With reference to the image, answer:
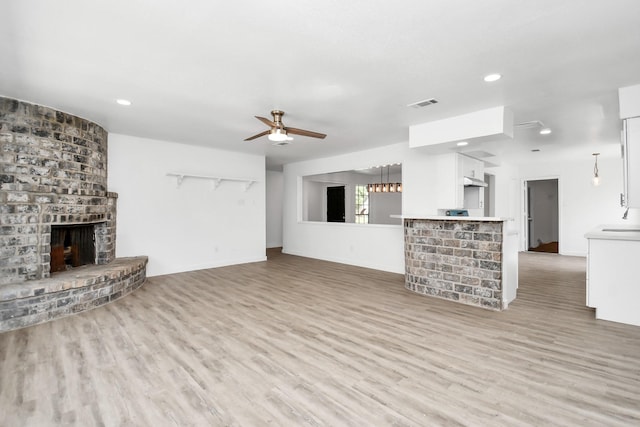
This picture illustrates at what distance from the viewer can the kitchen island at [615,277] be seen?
10.9ft

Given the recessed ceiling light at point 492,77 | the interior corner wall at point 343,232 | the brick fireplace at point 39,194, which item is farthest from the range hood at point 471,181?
the brick fireplace at point 39,194

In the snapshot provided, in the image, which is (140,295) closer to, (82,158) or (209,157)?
(82,158)

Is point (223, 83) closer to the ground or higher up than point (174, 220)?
higher up

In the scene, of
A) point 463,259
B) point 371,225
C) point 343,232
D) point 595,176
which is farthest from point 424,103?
point 595,176

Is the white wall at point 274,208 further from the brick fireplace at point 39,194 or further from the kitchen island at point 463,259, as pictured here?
the kitchen island at point 463,259

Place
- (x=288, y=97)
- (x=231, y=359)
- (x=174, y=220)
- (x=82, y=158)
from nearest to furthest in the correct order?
(x=231, y=359) → (x=288, y=97) → (x=82, y=158) → (x=174, y=220)

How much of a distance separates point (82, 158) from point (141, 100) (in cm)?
144

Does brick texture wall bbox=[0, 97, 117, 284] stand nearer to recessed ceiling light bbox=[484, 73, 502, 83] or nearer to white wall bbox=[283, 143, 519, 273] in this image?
white wall bbox=[283, 143, 519, 273]

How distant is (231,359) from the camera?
8.46ft

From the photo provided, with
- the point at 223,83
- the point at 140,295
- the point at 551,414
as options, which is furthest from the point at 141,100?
the point at 551,414

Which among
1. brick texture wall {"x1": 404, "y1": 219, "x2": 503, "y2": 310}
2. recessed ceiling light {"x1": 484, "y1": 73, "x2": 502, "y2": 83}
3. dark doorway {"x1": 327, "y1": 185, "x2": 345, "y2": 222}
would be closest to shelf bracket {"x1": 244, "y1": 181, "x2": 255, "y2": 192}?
brick texture wall {"x1": 404, "y1": 219, "x2": 503, "y2": 310}

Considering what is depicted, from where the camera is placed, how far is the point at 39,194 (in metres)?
3.78

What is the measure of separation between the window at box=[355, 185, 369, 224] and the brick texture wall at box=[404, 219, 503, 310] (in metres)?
6.00

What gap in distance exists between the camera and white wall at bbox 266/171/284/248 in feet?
32.0
